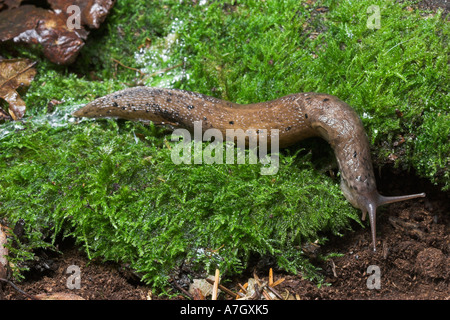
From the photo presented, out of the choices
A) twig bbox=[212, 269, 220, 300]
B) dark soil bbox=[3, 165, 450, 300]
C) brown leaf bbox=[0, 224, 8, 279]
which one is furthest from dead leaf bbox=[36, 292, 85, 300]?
twig bbox=[212, 269, 220, 300]

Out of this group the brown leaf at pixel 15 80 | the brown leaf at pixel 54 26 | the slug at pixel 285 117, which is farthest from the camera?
the brown leaf at pixel 54 26

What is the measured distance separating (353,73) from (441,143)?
985 mm

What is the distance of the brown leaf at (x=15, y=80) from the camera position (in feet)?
14.0

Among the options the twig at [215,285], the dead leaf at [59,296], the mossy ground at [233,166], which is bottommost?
the dead leaf at [59,296]

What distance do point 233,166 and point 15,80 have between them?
274 centimetres

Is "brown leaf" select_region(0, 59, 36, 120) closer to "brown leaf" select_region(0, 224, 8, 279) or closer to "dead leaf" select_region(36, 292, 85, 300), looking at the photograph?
"brown leaf" select_region(0, 224, 8, 279)

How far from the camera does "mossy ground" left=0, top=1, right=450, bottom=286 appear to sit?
10.5 ft

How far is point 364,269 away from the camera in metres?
3.18

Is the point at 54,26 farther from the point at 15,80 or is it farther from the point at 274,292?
the point at 274,292

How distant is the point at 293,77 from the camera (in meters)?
3.91

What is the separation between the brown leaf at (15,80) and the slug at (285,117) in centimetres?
70

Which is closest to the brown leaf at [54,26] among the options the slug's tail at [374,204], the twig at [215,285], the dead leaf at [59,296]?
the dead leaf at [59,296]

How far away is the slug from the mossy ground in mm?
162

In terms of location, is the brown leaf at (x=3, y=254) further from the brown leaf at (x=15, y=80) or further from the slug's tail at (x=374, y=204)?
the slug's tail at (x=374, y=204)
